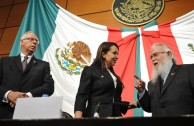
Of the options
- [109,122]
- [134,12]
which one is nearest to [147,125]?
[109,122]

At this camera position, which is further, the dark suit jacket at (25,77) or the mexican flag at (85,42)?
the mexican flag at (85,42)

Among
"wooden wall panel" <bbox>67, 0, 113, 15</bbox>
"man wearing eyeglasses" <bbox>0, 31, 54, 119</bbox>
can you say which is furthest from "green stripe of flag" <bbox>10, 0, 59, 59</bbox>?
"man wearing eyeglasses" <bbox>0, 31, 54, 119</bbox>

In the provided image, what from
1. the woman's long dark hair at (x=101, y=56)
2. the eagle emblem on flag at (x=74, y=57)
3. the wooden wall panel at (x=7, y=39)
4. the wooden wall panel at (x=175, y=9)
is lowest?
the woman's long dark hair at (x=101, y=56)

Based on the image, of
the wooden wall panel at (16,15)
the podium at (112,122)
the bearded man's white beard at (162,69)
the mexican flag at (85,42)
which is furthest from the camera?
the wooden wall panel at (16,15)

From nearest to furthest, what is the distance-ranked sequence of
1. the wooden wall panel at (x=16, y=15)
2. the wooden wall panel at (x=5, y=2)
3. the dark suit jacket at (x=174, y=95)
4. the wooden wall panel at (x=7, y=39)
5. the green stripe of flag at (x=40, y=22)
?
the dark suit jacket at (x=174, y=95) < the green stripe of flag at (x=40, y=22) < the wooden wall panel at (x=7, y=39) < the wooden wall panel at (x=16, y=15) < the wooden wall panel at (x=5, y=2)

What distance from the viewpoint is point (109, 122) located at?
1080mm

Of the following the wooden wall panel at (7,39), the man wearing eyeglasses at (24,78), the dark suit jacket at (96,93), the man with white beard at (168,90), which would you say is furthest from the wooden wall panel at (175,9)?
the wooden wall panel at (7,39)

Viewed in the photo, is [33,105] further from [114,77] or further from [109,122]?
[114,77]

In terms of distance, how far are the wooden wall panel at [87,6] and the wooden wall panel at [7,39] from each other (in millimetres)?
1068

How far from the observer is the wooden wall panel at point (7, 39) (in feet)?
15.1

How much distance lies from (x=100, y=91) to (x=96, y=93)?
0.04m

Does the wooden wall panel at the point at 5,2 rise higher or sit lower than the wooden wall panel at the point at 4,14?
higher

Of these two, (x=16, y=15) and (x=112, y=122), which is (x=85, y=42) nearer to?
(x=16, y=15)

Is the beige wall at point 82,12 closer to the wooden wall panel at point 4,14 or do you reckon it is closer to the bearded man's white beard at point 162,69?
the wooden wall panel at point 4,14
